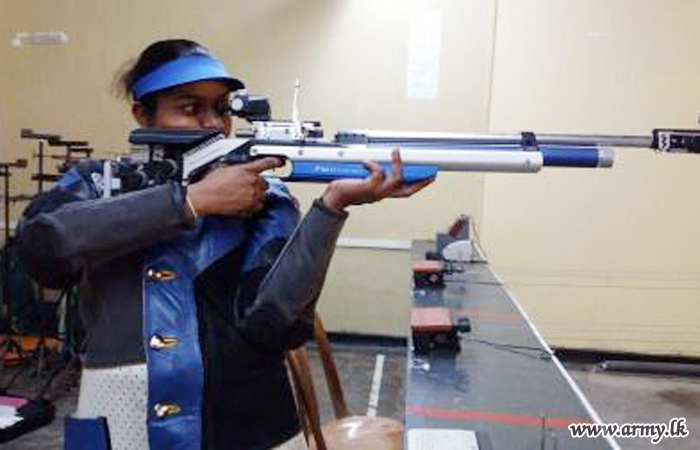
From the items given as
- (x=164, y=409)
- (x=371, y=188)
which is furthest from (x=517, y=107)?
(x=164, y=409)

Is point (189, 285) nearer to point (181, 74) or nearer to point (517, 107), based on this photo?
point (181, 74)

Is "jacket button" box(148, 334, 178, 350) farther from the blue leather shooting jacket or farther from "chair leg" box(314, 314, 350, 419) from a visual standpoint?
"chair leg" box(314, 314, 350, 419)

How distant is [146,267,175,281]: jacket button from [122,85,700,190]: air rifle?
0.58 feet

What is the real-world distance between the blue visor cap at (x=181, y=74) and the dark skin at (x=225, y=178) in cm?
2

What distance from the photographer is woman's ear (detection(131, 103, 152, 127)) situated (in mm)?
1187

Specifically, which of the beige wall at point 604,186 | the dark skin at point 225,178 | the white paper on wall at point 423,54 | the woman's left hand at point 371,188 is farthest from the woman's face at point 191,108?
the beige wall at point 604,186

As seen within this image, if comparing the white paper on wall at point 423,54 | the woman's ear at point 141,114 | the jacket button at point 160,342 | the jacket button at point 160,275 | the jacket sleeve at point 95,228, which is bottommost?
the jacket button at point 160,342

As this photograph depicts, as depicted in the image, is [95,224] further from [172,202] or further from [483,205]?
[483,205]

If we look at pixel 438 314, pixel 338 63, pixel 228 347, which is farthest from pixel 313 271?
pixel 338 63

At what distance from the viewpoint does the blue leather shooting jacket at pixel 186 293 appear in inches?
39.4

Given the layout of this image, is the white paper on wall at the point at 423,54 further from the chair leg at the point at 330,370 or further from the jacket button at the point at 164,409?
the jacket button at the point at 164,409

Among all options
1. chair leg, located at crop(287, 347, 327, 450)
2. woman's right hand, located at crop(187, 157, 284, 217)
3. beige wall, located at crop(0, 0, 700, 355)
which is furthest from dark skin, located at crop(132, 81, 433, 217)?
beige wall, located at crop(0, 0, 700, 355)

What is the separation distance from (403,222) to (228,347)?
11.3 ft

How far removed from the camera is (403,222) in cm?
445
